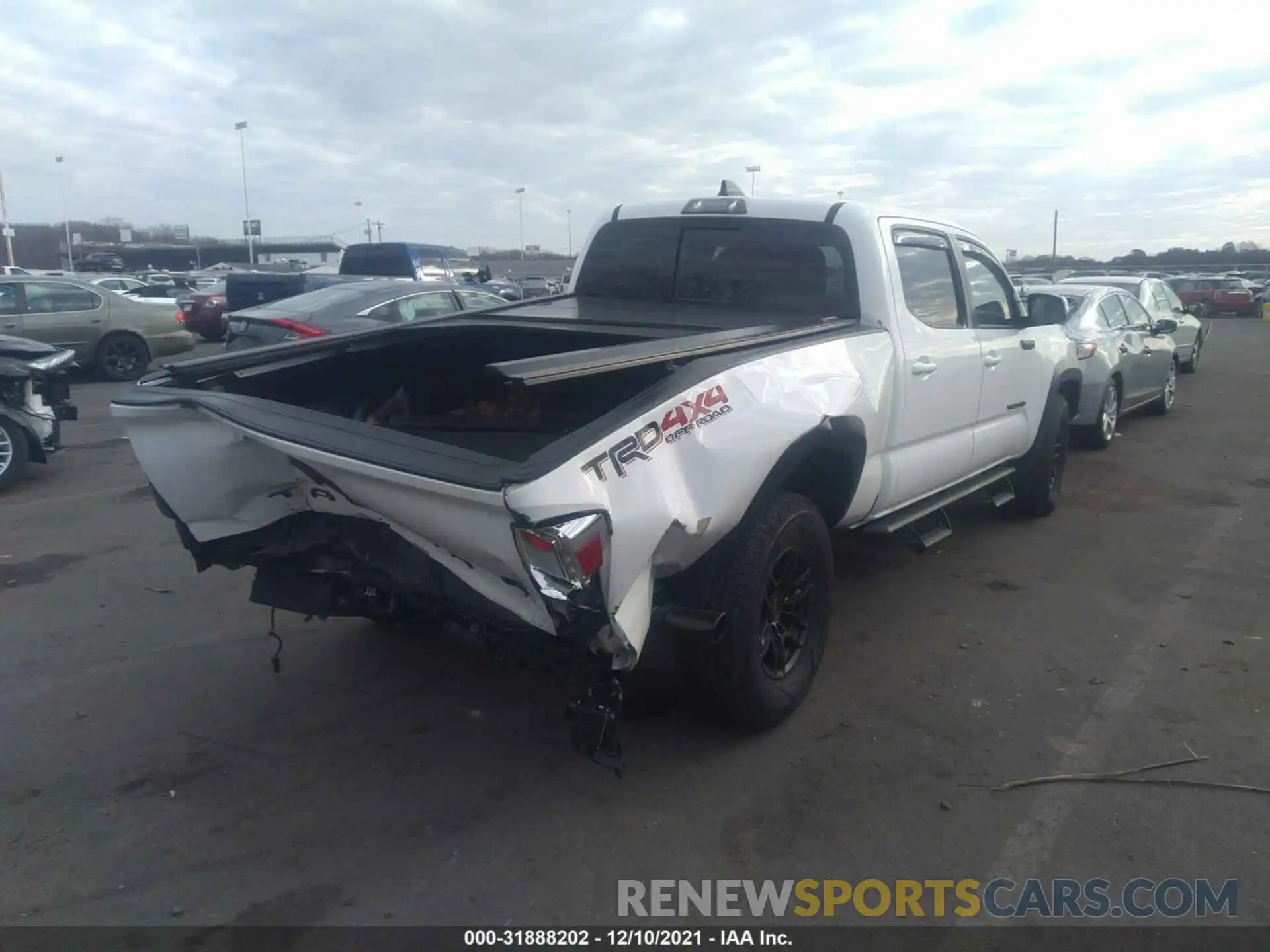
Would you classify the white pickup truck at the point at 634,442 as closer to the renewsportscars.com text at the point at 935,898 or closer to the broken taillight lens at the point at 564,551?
Answer: the broken taillight lens at the point at 564,551

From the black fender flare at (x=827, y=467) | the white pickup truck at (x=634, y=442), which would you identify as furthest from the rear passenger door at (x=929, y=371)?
the black fender flare at (x=827, y=467)

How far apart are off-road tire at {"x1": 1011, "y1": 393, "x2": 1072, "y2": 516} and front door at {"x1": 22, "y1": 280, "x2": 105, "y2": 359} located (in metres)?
13.0

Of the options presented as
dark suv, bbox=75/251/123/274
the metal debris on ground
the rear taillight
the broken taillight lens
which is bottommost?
the metal debris on ground

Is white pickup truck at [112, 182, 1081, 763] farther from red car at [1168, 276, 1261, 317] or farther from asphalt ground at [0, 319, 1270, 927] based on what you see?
red car at [1168, 276, 1261, 317]

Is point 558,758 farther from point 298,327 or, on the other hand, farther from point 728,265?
point 298,327

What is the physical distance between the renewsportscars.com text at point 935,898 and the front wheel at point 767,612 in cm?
78

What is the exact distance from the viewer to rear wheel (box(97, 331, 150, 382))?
595 inches

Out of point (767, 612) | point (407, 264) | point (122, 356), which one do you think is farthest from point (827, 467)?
point (407, 264)

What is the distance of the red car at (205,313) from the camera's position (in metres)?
21.9

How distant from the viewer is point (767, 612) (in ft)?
13.1

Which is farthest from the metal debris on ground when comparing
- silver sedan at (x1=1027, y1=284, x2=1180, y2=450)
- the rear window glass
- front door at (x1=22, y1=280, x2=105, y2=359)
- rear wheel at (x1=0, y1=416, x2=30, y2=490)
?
front door at (x1=22, y1=280, x2=105, y2=359)

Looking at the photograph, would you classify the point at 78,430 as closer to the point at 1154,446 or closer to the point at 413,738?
the point at 413,738

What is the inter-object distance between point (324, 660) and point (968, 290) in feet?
13.5

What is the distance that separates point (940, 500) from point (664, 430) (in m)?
2.97
